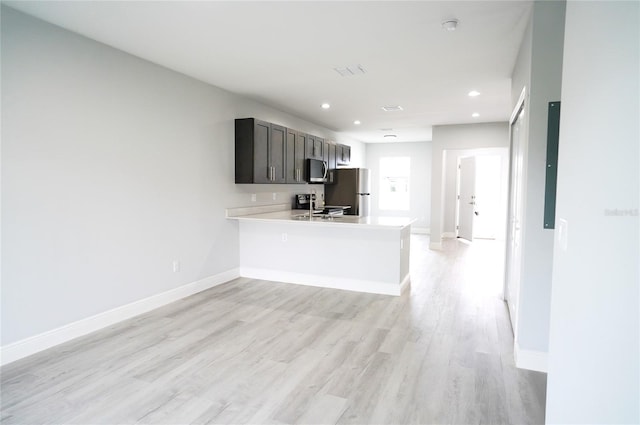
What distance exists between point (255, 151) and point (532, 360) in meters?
3.86

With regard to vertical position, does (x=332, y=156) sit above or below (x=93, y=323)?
above

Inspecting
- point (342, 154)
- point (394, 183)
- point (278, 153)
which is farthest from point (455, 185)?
point (278, 153)

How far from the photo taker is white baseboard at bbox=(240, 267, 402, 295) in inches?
178

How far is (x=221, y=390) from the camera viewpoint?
2.37 m

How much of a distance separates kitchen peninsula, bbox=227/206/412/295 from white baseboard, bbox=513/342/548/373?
6.03 ft

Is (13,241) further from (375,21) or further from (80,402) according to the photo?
(375,21)

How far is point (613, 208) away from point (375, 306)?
3252 millimetres

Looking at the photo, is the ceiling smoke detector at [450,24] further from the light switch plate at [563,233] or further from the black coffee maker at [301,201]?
the black coffee maker at [301,201]

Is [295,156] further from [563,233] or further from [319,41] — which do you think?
[563,233]

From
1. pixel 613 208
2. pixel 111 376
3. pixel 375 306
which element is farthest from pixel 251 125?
pixel 613 208

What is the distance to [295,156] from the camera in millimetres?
5883

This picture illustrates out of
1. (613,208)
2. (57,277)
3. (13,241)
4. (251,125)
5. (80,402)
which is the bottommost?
(80,402)

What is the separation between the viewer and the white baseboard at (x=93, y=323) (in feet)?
9.13

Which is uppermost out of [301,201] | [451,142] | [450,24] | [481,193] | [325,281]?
[450,24]
